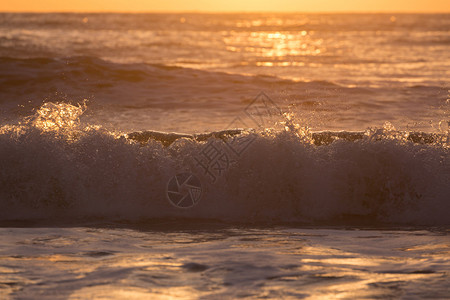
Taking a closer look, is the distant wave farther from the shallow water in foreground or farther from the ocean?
the shallow water in foreground

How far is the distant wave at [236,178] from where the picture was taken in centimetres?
754

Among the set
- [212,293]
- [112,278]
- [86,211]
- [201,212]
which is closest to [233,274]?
[212,293]

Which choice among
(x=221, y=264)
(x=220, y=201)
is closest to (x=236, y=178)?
(x=220, y=201)

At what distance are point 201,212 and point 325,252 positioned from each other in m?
2.29

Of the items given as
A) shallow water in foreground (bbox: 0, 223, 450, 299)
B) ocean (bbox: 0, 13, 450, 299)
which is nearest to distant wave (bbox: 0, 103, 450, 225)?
ocean (bbox: 0, 13, 450, 299)

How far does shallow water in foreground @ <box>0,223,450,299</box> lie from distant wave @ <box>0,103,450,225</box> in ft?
3.06

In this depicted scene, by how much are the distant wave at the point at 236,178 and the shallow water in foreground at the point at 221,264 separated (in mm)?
934

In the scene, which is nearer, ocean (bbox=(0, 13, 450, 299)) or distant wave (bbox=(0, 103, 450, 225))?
ocean (bbox=(0, 13, 450, 299))

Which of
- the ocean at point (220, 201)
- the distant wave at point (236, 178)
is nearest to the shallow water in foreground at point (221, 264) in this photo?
the ocean at point (220, 201)

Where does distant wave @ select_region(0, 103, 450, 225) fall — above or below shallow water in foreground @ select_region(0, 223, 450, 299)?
above

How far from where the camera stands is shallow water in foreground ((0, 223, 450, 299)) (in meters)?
4.50

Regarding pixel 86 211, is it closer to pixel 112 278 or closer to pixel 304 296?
pixel 112 278

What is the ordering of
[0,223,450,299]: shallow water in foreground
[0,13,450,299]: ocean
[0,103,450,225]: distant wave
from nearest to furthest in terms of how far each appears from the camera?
1. [0,223,450,299]: shallow water in foreground
2. [0,13,450,299]: ocean
3. [0,103,450,225]: distant wave

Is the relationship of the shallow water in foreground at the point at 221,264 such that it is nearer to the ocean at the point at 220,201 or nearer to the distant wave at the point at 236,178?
the ocean at the point at 220,201
